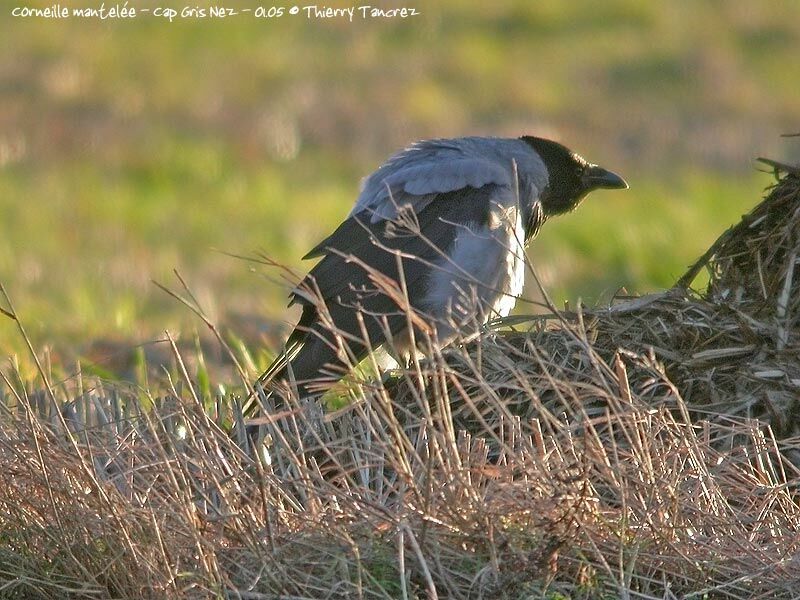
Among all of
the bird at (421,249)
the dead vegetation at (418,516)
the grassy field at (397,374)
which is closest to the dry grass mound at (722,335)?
the grassy field at (397,374)

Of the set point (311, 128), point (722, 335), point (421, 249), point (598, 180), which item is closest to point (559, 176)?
point (598, 180)

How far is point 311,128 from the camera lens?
18.0 metres

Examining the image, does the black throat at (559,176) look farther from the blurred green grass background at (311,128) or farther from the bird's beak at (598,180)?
the blurred green grass background at (311,128)

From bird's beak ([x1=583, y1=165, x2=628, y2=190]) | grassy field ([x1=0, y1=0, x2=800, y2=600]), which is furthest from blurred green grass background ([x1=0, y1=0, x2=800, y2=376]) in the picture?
bird's beak ([x1=583, y1=165, x2=628, y2=190])

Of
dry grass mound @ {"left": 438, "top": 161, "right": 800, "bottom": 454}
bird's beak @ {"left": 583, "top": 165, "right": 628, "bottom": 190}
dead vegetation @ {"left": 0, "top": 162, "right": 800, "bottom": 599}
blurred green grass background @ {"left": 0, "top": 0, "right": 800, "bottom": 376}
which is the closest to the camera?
dead vegetation @ {"left": 0, "top": 162, "right": 800, "bottom": 599}

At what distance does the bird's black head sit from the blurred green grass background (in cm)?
176

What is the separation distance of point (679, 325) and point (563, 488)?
1582 mm

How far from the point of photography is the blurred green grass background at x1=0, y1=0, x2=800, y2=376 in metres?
11.0

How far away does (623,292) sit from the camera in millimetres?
5527

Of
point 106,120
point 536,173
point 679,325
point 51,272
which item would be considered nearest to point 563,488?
point 679,325

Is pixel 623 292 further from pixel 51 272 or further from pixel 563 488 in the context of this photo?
pixel 51 272

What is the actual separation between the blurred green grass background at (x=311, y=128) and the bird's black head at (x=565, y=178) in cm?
176

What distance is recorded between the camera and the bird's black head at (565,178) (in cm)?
668

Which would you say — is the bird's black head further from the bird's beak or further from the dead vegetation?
the dead vegetation
